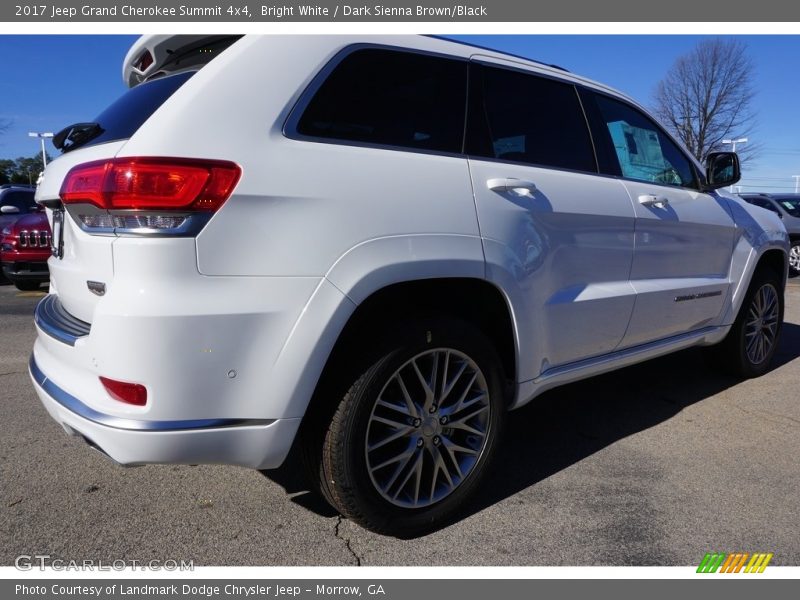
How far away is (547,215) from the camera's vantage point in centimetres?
279

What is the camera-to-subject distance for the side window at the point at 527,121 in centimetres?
275

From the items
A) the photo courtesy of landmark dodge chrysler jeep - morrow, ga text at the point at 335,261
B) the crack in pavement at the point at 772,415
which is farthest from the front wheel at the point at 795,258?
the photo courtesy of landmark dodge chrysler jeep - morrow, ga text at the point at 335,261

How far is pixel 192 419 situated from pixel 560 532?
1551 mm

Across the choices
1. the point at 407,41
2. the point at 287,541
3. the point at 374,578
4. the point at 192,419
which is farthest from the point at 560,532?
the point at 407,41

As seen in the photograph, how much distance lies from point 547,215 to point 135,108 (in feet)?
5.75

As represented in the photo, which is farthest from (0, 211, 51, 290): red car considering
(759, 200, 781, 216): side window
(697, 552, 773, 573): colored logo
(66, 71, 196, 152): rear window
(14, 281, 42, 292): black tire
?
(759, 200, 781, 216): side window

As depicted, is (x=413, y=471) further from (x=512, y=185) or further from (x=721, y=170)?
(x=721, y=170)

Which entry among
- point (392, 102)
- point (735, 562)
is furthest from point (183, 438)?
point (735, 562)

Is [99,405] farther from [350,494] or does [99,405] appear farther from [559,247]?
[559,247]

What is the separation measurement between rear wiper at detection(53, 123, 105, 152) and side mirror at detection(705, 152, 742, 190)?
364 cm

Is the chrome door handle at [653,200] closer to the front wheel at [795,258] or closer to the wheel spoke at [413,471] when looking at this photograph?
the wheel spoke at [413,471]

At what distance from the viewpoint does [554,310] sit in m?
2.84

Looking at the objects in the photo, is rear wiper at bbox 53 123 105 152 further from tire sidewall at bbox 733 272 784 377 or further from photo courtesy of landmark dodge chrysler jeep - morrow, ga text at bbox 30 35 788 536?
tire sidewall at bbox 733 272 784 377

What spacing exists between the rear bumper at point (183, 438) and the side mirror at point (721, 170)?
11.1ft
